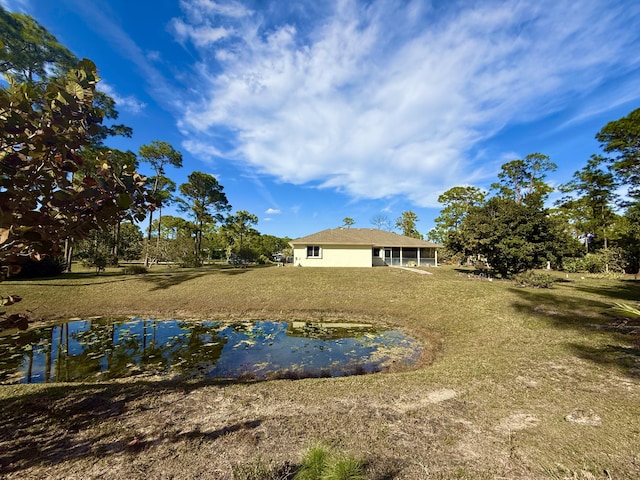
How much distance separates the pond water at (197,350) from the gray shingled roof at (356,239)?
1622 cm

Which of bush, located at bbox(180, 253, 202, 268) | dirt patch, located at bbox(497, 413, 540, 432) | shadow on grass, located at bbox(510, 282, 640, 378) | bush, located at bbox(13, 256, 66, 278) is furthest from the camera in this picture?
bush, located at bbox(180, 253, 202, 268)

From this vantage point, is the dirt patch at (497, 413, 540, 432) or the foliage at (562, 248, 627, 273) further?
the foliage at (562, 248, 627, 273)

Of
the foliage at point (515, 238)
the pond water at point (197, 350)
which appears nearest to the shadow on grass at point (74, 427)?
the pond water at point (197, 350)

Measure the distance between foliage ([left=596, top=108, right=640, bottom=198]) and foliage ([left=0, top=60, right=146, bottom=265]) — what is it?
2331 cm

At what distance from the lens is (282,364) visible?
803cm

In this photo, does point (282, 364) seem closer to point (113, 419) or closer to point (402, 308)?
point (113, 419)

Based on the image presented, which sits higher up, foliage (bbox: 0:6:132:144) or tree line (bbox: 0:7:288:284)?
foliage (bbox: 0:6:132:144)

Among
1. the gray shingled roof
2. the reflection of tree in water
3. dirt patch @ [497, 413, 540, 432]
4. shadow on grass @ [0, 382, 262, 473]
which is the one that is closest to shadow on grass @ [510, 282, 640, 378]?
dirt patch @ [497, 413, 540, 432]

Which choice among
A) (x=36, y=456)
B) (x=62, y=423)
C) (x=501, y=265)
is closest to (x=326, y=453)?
(x=36, y=456)

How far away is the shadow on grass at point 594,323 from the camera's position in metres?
6.52

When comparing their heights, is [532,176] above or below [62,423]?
above

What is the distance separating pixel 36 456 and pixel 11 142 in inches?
155

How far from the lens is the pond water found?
745 cm

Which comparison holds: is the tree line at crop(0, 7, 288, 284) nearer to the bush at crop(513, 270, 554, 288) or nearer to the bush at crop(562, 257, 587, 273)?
the bush at crop(513, 270, 554, 288)
